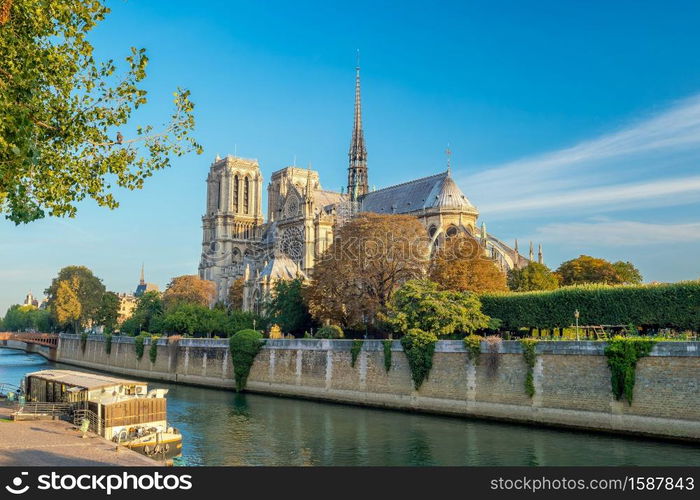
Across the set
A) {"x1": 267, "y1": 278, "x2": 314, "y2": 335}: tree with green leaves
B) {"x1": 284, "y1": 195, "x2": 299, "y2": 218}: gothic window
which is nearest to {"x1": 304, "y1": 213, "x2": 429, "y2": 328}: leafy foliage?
{"x1": 267, "y1": 278, "x2": 314, "y2": 335}: tree with green leaves

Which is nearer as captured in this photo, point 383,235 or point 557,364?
point 557,364

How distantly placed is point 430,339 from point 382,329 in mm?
10437

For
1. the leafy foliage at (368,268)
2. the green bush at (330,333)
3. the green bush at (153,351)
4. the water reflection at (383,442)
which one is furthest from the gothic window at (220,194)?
the water reflection at (383,442)

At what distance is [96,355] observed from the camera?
221 feet

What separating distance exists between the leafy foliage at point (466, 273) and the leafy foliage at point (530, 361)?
1324 cm

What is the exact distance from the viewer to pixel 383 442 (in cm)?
2452

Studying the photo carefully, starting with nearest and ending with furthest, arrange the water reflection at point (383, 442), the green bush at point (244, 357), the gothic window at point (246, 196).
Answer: the water reflection at point (383, 442) < the green bush at point (244, 357) < the gothic window at point (246, 196)

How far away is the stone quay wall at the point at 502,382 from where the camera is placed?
24203 mm

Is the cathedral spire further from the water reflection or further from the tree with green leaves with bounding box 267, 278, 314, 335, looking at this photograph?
the water reflection

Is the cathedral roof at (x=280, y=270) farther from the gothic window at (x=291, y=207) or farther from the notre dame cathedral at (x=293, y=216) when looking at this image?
the gothic window at (x=291, y=207)

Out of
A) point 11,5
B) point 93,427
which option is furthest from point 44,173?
point 93,427

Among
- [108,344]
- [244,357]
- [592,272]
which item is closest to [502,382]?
[244,357]
